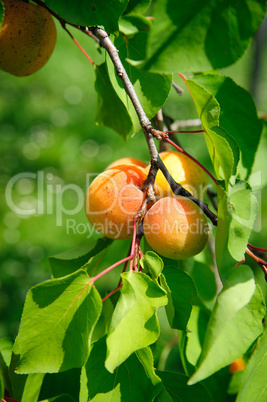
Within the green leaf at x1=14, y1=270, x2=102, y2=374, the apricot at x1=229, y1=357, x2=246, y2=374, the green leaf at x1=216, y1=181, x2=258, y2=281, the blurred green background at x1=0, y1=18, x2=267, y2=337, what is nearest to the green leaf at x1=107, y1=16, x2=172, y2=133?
the green leaf at x1=216, y1=181, x2=258, y2=281

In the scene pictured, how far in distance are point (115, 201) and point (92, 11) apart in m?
0.36

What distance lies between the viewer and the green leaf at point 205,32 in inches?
20.1

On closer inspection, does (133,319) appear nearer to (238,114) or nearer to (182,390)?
(182,390)

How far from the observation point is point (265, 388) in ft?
2.20

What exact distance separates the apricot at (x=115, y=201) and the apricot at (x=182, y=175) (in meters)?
0.05

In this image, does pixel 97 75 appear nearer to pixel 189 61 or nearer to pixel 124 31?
pixel 124 31

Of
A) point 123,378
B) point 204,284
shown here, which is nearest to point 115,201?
point 123,378

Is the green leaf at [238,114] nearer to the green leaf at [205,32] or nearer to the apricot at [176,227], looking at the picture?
the apricot at [176,227]

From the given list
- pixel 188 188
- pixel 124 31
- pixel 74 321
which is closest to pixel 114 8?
pixel 124 31

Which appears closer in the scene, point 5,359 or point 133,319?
point 133,319

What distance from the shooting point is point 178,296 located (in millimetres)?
791

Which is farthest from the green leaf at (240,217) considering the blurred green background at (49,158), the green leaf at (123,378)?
the blurred green background at (49,158)

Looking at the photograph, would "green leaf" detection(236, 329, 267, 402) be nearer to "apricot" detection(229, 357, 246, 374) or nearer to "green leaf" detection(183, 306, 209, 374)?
"green leaf" detection(183, 306, 209, 374)

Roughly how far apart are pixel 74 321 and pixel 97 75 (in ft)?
2.00
